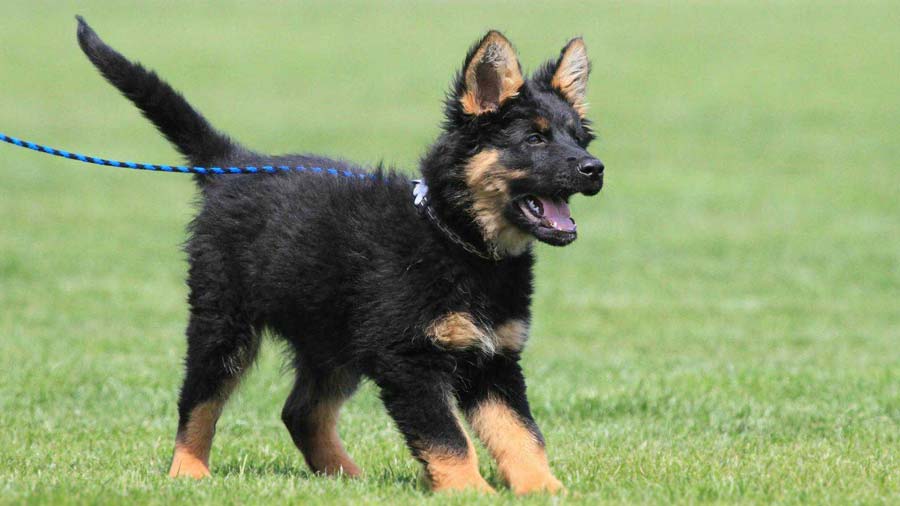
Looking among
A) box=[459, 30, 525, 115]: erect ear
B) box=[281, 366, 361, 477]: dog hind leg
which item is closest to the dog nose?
box=[459, 30, 525, 115]: erect ear

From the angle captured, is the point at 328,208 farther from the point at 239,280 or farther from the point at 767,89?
the point at 767,89

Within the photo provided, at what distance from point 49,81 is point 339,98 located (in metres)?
7.26

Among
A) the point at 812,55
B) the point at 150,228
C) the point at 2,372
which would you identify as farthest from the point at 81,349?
the point at 812,55

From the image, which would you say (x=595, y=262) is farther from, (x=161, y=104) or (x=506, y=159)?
(x=506, y=159)

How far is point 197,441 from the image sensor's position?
676 centimetres

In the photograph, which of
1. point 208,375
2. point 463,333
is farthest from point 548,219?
point 208,375

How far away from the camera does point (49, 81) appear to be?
1331 inches

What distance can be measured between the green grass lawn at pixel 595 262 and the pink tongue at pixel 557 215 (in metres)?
1.13

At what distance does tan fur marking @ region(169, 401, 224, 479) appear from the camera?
6637 millimetres

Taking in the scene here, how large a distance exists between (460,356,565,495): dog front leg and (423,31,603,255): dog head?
0.56 metres

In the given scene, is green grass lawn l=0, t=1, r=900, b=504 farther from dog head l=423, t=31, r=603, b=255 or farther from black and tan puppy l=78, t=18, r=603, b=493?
dog head l=423, t=31, r=603, b=255

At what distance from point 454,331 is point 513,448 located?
0.60 meters

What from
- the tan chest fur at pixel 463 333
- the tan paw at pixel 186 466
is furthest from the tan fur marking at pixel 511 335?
the tan paw at pixel 186 466

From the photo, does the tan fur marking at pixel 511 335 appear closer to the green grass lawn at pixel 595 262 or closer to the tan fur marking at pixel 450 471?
the tan fur marking at pixel 450 471
